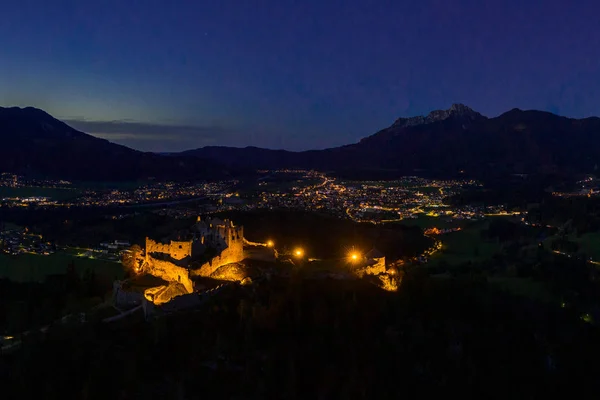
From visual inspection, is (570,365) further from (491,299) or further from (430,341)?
(430,341)

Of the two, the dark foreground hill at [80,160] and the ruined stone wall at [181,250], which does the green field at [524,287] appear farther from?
the dark foreground hill at [80,160]

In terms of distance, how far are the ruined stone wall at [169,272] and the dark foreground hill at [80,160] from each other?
436ft

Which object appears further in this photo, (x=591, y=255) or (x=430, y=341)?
(x=591, y=255)

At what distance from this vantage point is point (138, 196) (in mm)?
128375

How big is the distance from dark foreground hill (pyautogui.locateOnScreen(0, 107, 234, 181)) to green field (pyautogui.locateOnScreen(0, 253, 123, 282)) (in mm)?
101706

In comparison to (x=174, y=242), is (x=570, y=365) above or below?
below

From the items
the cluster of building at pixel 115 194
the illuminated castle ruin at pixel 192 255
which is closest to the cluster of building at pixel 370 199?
the cluster of building at pixel 115 194

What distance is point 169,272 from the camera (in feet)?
102

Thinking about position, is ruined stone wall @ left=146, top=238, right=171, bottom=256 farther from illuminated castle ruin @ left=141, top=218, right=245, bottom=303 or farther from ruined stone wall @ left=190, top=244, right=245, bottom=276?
ruined stone wall @ left=190, top=244, right=245, bottom=276

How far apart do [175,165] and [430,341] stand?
529ft

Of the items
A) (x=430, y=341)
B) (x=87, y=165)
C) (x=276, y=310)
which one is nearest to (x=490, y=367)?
(x=430, y=341)

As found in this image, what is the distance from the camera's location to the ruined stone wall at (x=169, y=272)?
29.5m

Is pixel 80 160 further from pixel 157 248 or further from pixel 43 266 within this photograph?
pixel 157 248

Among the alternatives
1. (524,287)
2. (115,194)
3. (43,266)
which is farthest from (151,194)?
(524,287)
